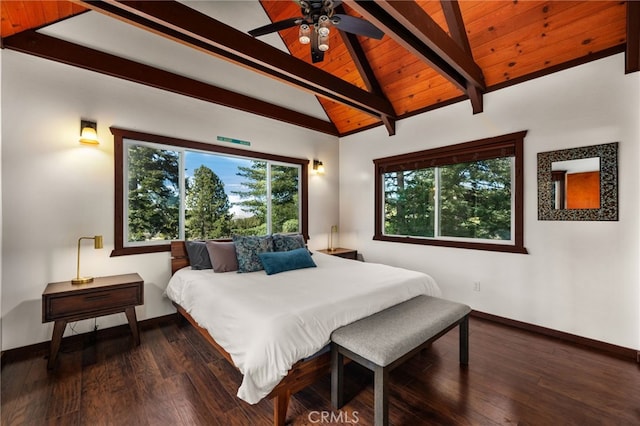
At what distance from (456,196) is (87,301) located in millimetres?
4380

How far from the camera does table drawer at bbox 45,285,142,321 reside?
232 cm

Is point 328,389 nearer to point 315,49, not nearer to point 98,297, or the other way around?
point 98,297

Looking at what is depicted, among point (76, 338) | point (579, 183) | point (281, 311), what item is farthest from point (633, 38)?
point (76, 338)

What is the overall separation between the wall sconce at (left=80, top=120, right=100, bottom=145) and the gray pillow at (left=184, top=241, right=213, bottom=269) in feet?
4.76

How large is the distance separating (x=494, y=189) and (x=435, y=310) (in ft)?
6.72

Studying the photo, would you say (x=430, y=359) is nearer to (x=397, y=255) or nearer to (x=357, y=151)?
(x=397, y=255)

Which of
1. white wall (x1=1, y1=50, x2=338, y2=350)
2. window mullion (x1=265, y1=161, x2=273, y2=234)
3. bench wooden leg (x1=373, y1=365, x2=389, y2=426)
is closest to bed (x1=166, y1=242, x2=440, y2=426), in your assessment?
bench wooden leg (x1=373, y1=365, x2=389, y2=426)

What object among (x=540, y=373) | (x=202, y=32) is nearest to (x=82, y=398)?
(x=202, y=32)

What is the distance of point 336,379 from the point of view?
74.0 inches

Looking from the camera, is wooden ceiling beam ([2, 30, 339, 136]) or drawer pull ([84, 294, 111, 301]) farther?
wooden ceiling beam ([2, 30, 339, 136])

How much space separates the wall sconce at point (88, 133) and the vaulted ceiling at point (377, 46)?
60 centimetres

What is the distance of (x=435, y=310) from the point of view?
2.27 meters

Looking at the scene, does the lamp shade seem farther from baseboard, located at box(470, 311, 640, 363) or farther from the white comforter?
baseboard, located at box(470, 311, 640, 363)

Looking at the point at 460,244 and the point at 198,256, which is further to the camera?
the point at 460,244
